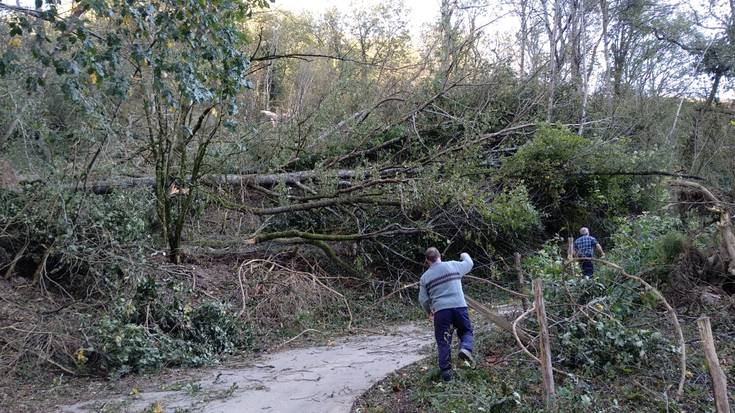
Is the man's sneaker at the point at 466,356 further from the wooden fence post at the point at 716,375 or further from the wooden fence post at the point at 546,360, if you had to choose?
the wooden fence post at the point at 716,375

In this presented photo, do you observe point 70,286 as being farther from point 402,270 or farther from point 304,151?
point 402,270

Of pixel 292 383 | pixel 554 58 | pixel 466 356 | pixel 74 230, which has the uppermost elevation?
pixel 554 58

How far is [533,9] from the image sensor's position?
853 inches

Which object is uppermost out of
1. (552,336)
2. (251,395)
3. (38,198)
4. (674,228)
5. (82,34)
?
(82,34)

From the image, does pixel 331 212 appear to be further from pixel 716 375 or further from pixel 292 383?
pixel 716 375

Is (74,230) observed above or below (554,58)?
below

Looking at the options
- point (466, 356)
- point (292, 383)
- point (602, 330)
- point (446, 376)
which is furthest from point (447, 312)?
point (292, 383)

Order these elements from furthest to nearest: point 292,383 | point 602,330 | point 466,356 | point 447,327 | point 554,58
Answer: point 554,58 → point 292,383 → point 602,330 → point 447,327 → point 466,356

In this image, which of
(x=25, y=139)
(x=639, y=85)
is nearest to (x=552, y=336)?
(x=25, y=139)

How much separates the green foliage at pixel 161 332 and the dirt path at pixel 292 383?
2.97 feet

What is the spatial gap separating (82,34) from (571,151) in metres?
12.0

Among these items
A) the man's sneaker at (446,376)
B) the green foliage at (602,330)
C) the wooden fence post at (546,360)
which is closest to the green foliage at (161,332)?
the man's sneaker at (446,376)

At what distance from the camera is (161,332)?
950cm

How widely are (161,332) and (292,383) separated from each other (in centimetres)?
292
